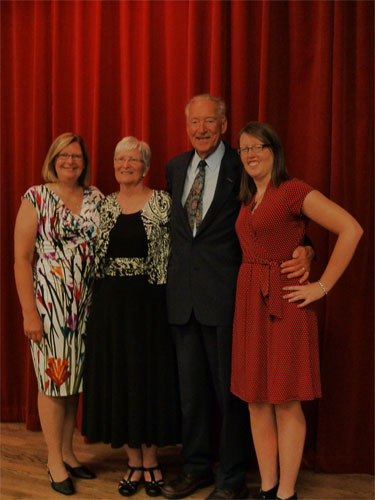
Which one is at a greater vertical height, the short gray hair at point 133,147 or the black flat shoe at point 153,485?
the short gray hair at point 133,147

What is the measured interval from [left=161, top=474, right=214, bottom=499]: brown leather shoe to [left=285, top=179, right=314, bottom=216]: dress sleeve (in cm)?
132

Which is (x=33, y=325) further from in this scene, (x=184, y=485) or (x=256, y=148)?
(x=256, y=148)

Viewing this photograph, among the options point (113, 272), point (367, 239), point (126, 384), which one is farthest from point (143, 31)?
point (126, 384)

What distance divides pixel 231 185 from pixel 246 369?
2.53 feet

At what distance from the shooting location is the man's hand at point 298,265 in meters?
2.09

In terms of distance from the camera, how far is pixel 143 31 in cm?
297

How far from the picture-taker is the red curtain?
102 inches

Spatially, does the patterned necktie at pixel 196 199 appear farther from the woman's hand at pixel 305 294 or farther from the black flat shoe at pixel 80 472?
the black flat shoe at pixel 80 472

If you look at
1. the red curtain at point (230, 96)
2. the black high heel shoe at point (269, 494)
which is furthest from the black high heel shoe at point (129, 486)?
the red curtain at point (230, 96)

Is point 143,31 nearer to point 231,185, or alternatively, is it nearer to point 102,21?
point 102,21

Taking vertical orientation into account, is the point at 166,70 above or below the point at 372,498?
above

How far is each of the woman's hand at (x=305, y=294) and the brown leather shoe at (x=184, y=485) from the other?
1014mm

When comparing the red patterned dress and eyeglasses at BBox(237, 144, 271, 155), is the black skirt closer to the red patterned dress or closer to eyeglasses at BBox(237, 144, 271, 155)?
the red patterned dress

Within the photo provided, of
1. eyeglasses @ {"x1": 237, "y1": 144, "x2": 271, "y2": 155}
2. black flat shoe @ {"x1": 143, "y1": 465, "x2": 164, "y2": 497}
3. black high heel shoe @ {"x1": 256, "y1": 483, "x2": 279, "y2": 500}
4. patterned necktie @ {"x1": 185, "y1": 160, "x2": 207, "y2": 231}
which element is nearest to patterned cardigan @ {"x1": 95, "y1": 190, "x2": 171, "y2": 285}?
patterned necktie @ {"x1": 185, "y1": 160, "x2": 207, "y2": 231}
